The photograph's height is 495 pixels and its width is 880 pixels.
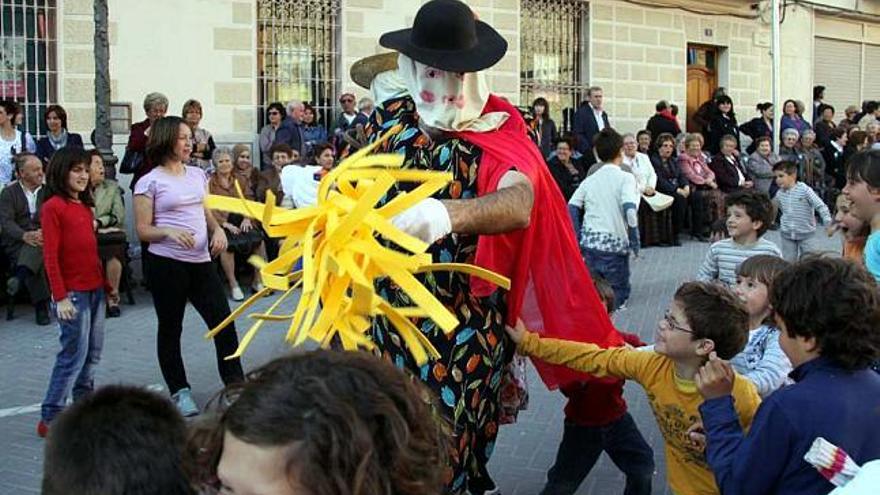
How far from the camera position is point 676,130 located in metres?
16.3

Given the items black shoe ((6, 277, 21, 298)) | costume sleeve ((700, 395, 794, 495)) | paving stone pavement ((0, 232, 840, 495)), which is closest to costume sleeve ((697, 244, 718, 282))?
paving stone pavement ((0, 232, 840, 495))

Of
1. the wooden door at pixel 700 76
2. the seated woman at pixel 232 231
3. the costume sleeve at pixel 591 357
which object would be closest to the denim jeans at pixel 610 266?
the seated woman at pixel 232 231

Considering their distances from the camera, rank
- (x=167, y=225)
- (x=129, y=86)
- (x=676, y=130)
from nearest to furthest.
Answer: (x=167, y=225), (x=129, y=86), (x=676, y=130)

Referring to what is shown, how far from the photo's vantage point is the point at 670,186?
14406 mm

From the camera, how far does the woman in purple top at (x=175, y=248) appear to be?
237 inches

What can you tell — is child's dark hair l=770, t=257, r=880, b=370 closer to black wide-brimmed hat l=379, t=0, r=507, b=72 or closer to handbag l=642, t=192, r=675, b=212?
black wide-brimmed hat l=379, t=0, r=507, b=72

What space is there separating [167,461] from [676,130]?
1493 cm

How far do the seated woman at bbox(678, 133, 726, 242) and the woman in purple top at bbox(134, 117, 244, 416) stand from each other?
385 inches

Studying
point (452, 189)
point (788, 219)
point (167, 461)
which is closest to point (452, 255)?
point (452, 189)

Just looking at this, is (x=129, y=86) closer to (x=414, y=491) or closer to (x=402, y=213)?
(x=402, y=213)

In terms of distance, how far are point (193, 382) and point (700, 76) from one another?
14.3 metres

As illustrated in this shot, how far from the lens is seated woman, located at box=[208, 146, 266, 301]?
10133 millimetres

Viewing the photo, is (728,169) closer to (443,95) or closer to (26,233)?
(26,233)

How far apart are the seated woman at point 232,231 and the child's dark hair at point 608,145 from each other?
3.46m
